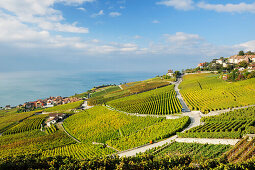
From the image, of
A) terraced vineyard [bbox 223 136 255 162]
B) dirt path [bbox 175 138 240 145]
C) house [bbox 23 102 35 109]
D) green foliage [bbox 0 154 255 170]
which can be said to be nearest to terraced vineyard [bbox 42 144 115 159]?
dirt path [bbox 175 138 240 145]

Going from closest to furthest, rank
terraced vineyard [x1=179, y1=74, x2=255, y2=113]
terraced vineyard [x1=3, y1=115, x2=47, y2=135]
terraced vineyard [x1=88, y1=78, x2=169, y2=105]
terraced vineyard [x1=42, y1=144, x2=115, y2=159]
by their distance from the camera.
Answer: terraced vineyard [x1=42, y1=144, x2=115, y2=159] → terraced vineyard [x1=179, y1=74, x2=255, y2=113] → terraced vineyard [x1=3, y1=115, x2=47, y2=135] → terraced vineyard [x1=88, y1=78, x2=169, y2=105]

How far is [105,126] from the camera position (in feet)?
104

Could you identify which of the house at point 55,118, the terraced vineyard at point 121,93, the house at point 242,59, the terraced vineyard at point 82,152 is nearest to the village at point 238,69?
the house at point 242,59

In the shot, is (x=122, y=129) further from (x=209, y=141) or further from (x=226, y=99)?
(x=226, y=99)

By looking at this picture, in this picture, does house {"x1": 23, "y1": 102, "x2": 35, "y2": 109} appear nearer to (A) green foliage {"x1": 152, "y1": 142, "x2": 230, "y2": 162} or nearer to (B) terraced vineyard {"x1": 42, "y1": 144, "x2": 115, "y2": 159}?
(B) terraced vineyard {"x1": 42, "y1": 144, "x2": 115, "y2": 159}

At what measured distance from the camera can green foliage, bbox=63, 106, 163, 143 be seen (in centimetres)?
2727

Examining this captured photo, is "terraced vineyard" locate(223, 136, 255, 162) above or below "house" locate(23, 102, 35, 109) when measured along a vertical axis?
above

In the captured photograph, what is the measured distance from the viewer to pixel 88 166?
1070 centimetres

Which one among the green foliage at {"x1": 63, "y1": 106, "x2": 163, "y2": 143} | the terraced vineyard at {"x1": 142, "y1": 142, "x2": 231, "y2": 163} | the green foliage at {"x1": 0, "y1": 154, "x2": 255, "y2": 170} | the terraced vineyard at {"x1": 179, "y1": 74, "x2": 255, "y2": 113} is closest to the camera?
the green foliage at {"x1": 0, "y1": 154, "x2": 255, "y2": 170}

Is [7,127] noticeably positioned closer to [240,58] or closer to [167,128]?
[167,128]

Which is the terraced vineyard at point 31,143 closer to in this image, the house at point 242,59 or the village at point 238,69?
the village at point 238,69

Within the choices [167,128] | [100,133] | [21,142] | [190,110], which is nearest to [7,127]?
[21,142]

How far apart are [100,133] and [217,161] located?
21.7 meters

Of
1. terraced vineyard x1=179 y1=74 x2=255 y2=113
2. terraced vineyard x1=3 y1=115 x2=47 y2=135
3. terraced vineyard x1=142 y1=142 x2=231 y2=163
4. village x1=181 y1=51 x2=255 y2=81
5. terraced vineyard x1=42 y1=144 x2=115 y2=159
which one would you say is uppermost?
village x1=181 y1=51 x2=255 y2=81
